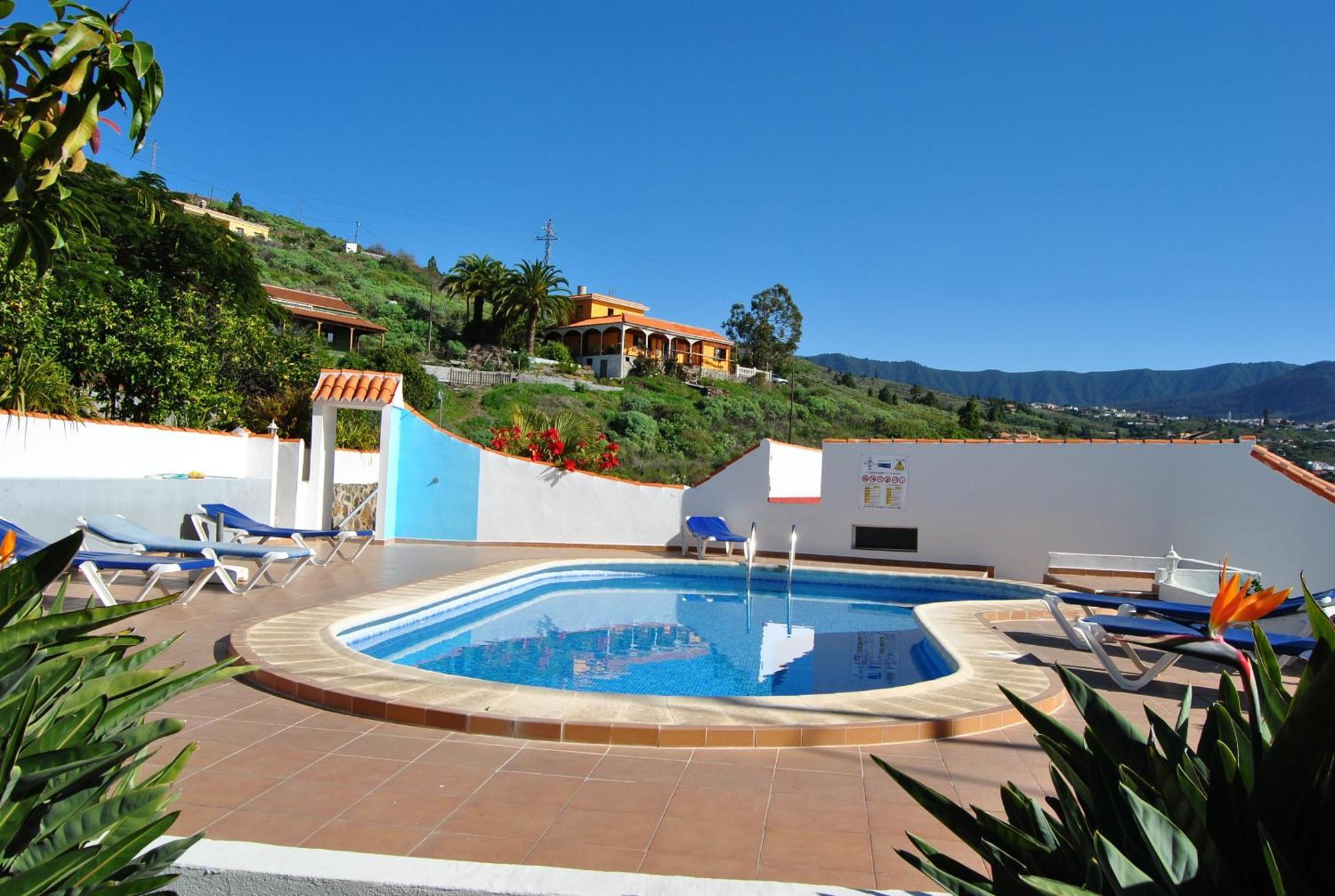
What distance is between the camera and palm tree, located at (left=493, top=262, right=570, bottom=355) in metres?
51.1

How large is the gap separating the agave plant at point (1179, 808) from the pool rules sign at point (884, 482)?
1302cm

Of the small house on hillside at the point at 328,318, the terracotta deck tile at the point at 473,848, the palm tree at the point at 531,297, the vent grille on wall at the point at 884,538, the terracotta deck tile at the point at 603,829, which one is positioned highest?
the palm tree at the point at 531,297

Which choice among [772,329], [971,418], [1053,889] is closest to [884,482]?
[1053,889]

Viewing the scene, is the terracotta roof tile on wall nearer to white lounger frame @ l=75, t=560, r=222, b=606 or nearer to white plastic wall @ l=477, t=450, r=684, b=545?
white plastic wall @ l=477, t=450, r=684, b=545

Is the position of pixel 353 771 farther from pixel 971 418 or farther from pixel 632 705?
pixel 971 418

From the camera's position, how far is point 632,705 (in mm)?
5344

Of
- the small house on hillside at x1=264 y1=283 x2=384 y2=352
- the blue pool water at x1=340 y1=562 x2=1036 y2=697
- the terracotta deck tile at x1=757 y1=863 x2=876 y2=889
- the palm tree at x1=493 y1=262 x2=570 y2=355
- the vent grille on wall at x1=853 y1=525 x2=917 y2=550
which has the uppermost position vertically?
the palm tree at x1=493 y1=262 x2=570 y2=355

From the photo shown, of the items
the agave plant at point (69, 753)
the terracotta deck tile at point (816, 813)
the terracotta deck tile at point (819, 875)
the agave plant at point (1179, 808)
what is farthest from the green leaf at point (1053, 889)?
the terracotta deck tile at point (816, 813)

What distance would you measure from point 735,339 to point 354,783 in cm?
6215

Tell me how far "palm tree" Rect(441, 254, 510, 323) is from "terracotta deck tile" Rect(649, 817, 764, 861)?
49837mm

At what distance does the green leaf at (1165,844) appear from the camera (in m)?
1.44

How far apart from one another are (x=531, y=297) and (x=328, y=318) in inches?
439

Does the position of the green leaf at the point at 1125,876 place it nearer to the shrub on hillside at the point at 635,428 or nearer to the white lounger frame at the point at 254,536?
the white lounger frame at the point at 254,536

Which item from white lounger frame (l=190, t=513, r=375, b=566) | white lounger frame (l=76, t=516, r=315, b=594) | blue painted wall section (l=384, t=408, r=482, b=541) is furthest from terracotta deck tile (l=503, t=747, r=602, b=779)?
blue painted wall section (l=384, t=408, r=482, b=541)
